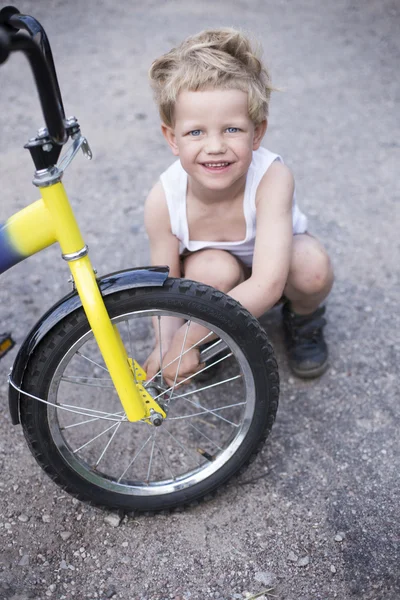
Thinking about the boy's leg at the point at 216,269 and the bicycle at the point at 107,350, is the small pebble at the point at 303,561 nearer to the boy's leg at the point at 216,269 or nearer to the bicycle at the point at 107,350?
the bicycle at the point at 107,350

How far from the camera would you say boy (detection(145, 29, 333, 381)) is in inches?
68.5

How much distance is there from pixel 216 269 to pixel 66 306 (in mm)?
617

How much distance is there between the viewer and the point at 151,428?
2.13 meters

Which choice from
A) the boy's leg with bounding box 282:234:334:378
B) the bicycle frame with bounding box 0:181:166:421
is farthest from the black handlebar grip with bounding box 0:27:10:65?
the boy's leg with bounding box 282:234:334:378

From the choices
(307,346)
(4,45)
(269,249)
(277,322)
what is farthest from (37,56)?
(277,322)

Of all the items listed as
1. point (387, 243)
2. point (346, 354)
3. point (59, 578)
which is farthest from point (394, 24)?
point (59, 578)

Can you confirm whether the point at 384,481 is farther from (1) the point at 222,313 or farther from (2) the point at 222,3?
(2) the point at 222,3

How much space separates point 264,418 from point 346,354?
28.4 inches

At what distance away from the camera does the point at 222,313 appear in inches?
64.6

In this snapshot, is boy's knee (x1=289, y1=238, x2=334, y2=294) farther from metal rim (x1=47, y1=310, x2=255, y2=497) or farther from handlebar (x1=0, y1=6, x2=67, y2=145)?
handlebar (x1=0, y1=6, x2=67, y2=145)

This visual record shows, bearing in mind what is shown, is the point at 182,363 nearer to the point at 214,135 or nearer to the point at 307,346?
the point at 307,346

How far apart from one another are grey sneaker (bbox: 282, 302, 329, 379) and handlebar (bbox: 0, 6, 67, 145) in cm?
119

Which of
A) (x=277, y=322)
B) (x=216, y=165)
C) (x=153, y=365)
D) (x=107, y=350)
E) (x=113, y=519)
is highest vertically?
(x=216, y=165)

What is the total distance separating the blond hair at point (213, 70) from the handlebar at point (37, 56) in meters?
0.41
